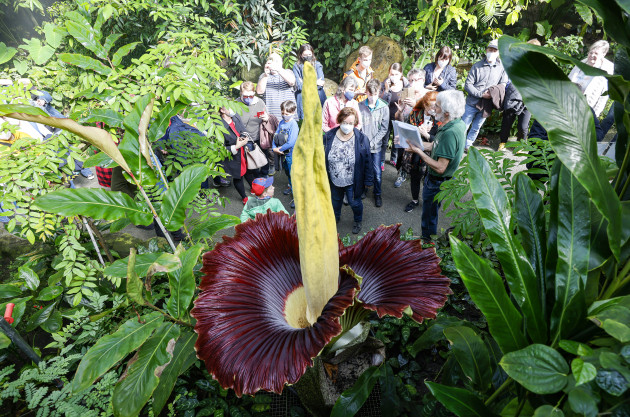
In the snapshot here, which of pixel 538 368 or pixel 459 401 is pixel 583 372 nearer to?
pixel 538 368

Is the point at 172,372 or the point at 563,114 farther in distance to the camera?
the point at 172,372

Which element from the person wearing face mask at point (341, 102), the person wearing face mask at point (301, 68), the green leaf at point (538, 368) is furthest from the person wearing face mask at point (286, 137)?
Answer: the green leaf at point (538, 368)

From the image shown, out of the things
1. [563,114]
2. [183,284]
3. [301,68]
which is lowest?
[183,284]

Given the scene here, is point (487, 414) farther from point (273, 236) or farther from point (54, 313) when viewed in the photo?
point (54, 313)

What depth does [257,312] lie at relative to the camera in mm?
833

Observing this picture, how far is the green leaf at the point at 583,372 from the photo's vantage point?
1.51ft

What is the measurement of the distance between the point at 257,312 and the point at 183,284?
21cm

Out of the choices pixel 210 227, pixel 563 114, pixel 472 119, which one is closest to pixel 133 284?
pixel 210 227

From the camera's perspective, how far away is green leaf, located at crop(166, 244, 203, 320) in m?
0.87

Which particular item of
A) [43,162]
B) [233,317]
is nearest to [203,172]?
[233,317]

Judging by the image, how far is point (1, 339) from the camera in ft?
3.43

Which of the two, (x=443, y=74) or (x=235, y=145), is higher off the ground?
(x=443, y=74)

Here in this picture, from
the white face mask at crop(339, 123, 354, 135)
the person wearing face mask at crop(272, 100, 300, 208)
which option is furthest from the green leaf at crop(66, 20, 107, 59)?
the person wearing face mask at crop(272, 100, 300, 208)

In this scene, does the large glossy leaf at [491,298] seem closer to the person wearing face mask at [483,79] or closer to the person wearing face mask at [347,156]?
the person wearing face mask at [347,156]
